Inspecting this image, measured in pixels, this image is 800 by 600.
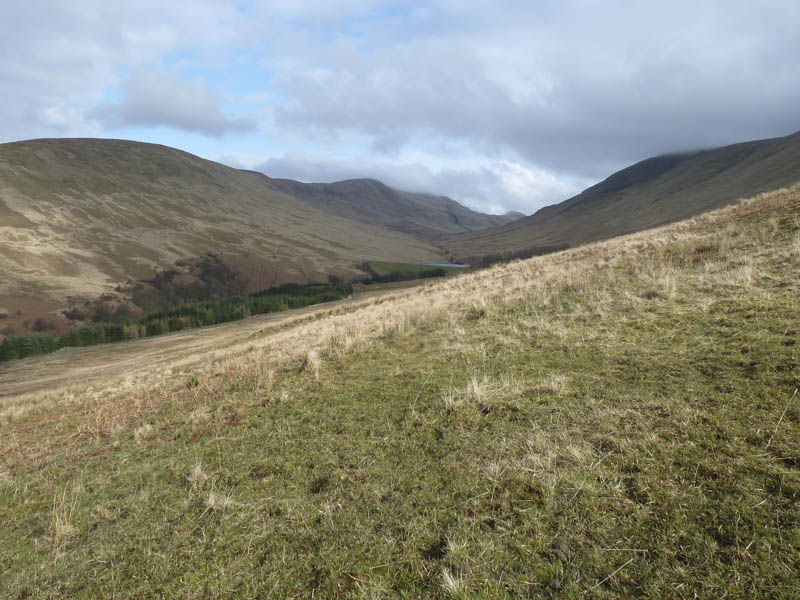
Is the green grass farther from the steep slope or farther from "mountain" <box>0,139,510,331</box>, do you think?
the steep slope

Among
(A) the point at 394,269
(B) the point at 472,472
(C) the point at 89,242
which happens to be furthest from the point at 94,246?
(B) the point at 472,472

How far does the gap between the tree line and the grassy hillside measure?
285 ft

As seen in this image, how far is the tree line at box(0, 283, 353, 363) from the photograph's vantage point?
72.4m

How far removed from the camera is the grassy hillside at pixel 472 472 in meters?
3.59

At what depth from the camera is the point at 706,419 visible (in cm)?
505

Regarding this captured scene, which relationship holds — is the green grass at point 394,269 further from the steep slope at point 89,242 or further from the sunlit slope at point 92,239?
the sunlit slope at point 92,239

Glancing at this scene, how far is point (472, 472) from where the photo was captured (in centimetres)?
511

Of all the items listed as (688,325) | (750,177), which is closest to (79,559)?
(688,325)

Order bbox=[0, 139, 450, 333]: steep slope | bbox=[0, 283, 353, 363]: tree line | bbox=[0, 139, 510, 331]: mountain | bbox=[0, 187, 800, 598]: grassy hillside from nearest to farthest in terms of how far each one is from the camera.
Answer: bbox=[0, 187, 800, 598]: grassy hillside
bbox=[0, 283, 353, 363]: tree line
bbox=[0, 139, 510, 331]: mountain
bbox=[0, 139, 450, 333]: steep slope

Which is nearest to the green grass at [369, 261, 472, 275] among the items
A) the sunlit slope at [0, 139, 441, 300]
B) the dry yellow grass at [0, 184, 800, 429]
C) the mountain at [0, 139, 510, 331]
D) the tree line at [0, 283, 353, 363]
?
the mountain at [0, 139, 510, 331]

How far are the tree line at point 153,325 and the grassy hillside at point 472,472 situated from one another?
285 ft

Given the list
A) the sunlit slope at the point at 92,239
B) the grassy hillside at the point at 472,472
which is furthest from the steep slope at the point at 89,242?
the grassy hillside at the point at 472,472

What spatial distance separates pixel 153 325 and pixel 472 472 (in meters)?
103

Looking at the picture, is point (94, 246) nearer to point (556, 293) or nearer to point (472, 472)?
point (556, 293)
